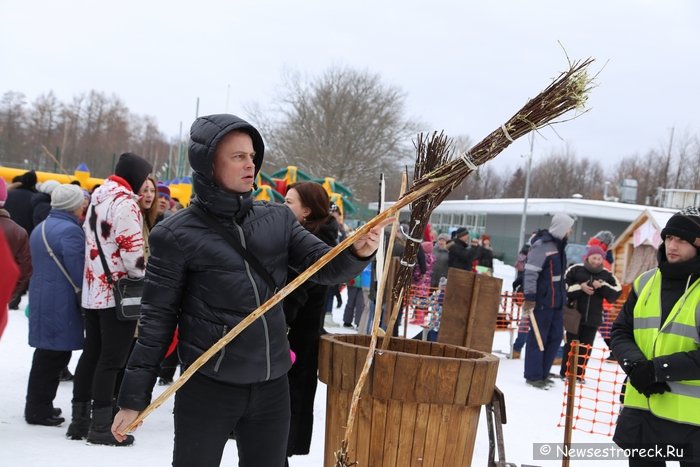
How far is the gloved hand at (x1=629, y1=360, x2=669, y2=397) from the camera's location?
11.1ft

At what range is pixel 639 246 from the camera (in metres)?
20.3

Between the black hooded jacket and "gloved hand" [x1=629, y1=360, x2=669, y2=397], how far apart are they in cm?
183

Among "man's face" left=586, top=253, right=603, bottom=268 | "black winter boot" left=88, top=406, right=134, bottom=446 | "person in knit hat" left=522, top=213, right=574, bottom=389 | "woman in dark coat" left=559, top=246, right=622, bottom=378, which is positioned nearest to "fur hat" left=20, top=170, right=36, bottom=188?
"black winter boot" left=88, top=406, right=134, bottom=446

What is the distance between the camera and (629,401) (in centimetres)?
357

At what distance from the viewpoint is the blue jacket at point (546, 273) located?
28.3 ft

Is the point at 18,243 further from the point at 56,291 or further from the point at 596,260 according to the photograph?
the point at 596,260

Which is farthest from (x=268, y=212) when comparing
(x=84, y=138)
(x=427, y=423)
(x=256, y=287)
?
(x=84, y=138)

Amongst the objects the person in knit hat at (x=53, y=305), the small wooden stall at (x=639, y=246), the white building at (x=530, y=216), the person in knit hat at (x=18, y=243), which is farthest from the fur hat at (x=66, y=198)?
the white building at (x=530, y=216)

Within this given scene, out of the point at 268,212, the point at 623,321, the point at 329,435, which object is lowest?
the point at 329,435

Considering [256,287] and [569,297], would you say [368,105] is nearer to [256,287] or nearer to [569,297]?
[569,297]

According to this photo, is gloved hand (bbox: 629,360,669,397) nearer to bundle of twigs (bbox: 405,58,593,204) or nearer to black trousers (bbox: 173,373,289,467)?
bundle of twigs (bbox: 405,58,593,204)

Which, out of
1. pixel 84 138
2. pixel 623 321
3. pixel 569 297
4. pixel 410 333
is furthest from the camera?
pixel 84 138

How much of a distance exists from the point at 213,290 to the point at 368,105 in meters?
41.9

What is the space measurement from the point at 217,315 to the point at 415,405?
1.02 metres
